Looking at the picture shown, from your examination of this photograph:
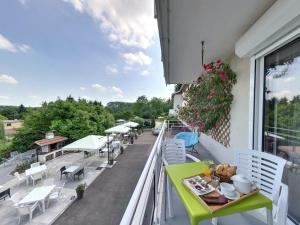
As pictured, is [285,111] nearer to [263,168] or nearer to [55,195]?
[263,168]

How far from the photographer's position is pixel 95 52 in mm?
21453

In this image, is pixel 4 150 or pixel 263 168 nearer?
pixel 263 168

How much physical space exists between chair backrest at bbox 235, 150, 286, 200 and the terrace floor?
5.46m

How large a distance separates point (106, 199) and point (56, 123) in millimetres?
15730

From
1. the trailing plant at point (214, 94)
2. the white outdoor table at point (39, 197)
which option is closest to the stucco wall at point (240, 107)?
the trailing plant at point (214, 94)

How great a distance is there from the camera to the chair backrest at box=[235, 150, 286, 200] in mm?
1403

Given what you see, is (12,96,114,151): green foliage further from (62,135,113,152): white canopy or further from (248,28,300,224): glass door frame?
(248,28,300,224): glass door frame

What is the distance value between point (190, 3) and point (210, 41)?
1.19 m

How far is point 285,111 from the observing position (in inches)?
73.2

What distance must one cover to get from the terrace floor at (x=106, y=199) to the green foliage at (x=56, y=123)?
443 inches

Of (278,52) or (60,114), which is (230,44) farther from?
(60,114)

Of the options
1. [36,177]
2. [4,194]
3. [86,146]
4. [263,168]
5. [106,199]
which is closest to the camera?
[263,168]

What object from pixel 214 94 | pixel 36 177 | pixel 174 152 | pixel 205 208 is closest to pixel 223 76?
pixel 214 94

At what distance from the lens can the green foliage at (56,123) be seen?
65.6ft
